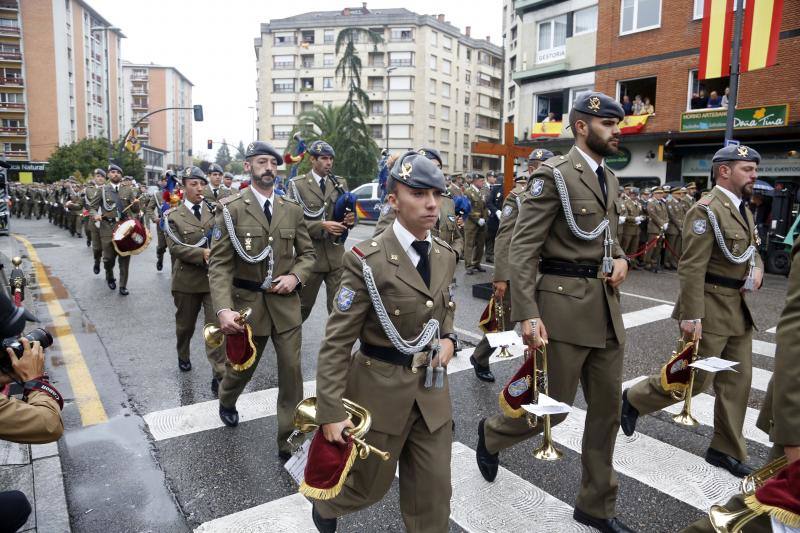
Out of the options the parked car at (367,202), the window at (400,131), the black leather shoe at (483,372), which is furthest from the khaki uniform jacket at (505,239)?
the window at (400,131)

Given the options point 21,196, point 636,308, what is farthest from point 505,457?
point 21,196

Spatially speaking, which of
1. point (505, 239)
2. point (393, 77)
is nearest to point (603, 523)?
point (505, 239)

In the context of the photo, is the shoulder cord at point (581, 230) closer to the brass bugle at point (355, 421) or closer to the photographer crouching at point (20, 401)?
the brass bugle at point (355, 421)

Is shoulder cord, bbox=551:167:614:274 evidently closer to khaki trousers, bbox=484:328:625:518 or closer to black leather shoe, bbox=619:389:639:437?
khaki trousers, bbox=484:328:625:518

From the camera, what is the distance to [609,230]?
365 cm

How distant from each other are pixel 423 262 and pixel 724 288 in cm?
279

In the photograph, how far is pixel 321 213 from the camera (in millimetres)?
6996

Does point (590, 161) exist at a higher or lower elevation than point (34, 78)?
lower

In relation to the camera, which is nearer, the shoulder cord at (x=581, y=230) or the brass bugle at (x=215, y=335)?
the shoulder cord at (x=581, y=230)

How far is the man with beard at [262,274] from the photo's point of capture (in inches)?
177

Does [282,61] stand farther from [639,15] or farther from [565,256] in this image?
[565,256]

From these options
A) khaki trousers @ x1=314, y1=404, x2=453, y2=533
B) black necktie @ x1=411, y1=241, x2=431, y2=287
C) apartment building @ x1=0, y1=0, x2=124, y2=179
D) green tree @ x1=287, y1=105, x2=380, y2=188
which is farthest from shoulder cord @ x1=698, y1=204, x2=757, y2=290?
apartment building @ x1=0, y1=0, x2=124, y2=179

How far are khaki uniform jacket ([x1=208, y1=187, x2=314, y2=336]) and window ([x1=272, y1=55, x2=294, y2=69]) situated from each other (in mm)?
68998

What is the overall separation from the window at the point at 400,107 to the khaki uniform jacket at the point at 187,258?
60.3m
